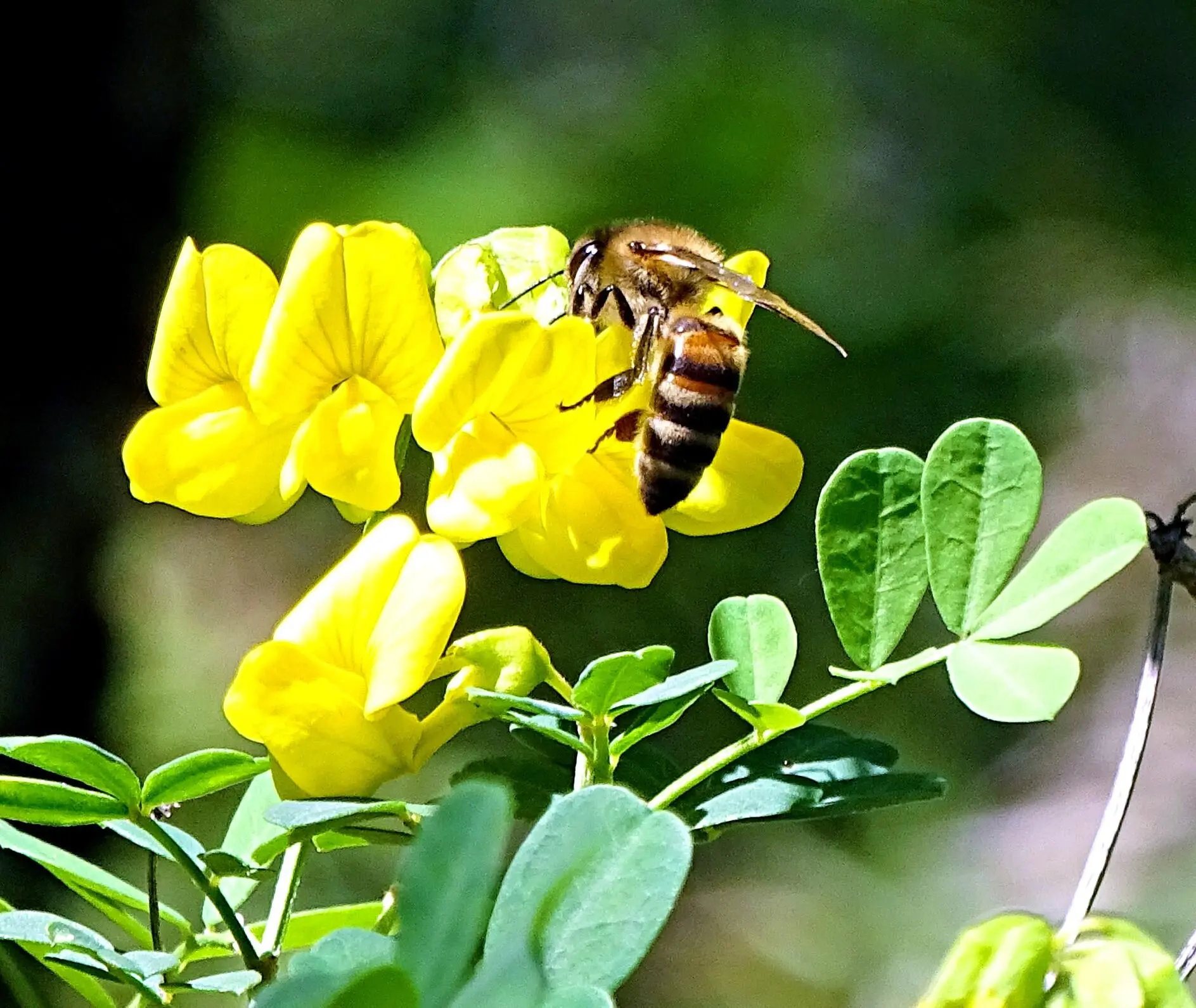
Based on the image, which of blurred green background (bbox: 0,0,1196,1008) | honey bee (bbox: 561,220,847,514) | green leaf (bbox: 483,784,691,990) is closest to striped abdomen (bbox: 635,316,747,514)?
honey bee (bbox: 561,220,847,514)

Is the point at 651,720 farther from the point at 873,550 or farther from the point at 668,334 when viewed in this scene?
the point at 668,334

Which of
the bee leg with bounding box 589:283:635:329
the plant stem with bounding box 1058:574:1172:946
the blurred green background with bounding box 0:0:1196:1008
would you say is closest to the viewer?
the plant stem with bounding box 1058:574:1172:946

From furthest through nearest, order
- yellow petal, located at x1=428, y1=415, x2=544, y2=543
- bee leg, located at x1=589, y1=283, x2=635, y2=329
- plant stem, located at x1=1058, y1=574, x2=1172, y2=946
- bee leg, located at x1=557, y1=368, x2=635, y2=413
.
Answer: bee leg, located at x1=589, y1=283, x2=635, y2=329
bee leg, located at x1=557, y1=368, x2=635, y2=413
yellow petal, located at x1=428, y1=415, x2=544, y2=543
plant stem, located at x1=1058, y1=574, x2=1172, y2=946

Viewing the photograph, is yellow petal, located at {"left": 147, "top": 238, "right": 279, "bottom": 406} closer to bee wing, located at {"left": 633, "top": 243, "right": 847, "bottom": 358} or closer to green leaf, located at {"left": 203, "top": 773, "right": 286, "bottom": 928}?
green leaf, located at {"left": 203, "top": 773, "right": 286, "bottom": 928}

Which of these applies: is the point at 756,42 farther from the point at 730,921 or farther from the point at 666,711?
the point at 666,711

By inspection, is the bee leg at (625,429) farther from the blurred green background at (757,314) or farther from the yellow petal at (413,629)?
the blurred green background at (757,314)

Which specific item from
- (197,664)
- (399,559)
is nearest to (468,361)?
(399,559)
